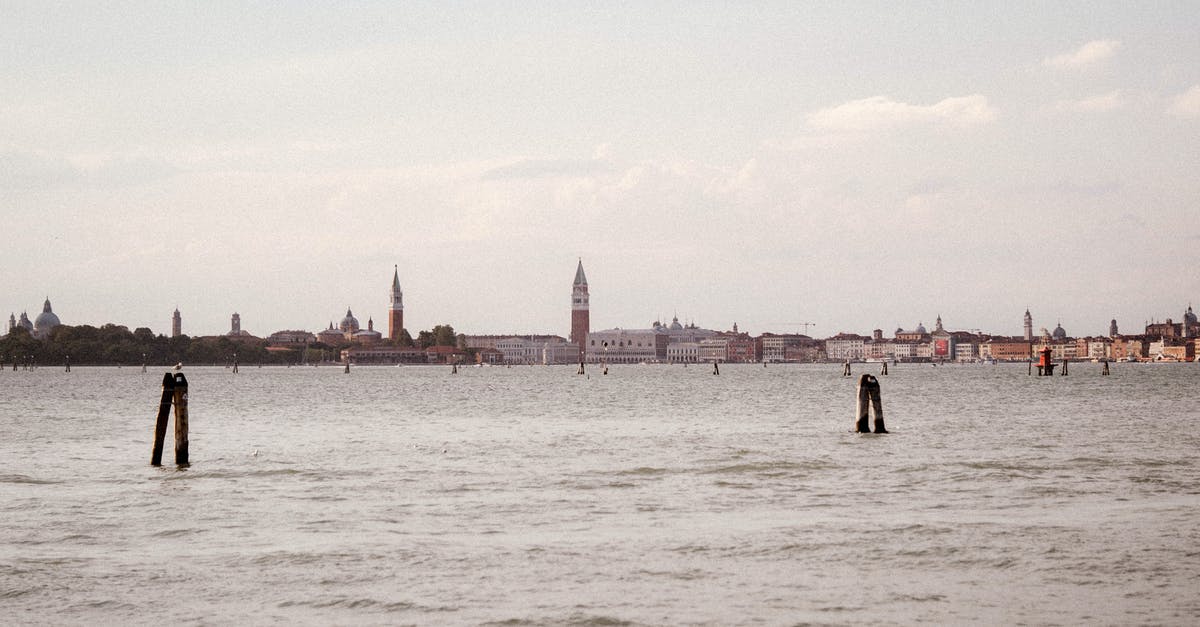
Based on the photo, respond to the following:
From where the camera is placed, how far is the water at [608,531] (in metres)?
11.0

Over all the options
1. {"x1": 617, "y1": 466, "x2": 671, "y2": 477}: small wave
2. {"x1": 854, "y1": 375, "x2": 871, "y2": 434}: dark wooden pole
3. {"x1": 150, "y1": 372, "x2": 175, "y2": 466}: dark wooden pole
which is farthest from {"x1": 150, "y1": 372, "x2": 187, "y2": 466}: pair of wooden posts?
{"x1": 854, "y1": 375, "x2": 871, "y2": 434}: dark wooden pole

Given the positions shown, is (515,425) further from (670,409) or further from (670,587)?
(670,587)

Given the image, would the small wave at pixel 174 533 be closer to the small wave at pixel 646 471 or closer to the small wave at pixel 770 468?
the small wave at pixel 646 471

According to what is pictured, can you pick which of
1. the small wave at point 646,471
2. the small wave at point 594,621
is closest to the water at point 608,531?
the small wave at point 594,621

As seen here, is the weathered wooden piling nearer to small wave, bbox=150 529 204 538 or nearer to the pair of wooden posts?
the pair of wooden posts

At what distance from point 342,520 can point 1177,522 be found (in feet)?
31.9

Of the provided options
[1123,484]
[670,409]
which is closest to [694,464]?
[1123,484]

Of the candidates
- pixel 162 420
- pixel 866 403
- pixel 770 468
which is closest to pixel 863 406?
pixel 866 403

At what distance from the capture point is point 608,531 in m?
15.2

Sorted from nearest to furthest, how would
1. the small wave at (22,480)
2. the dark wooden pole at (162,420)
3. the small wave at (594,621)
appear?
the small wave at (594,621) → the small wave at (22,480) → the dark wooden pole at (162,420)

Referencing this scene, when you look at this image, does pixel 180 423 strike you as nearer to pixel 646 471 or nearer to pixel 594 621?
pixel 646 471

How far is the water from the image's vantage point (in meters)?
11.0

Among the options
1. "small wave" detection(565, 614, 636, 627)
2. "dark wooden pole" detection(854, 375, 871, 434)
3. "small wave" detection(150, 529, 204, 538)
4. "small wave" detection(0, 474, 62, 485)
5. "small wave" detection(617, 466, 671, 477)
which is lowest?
"small wave" detection(565, 614, 636, 627)

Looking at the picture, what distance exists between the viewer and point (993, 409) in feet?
170
